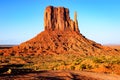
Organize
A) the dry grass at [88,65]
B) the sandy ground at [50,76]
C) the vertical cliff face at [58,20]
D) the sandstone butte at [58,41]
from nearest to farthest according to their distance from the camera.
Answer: the sandy ground at [50,76] < the dry grass at [88,65] < the sandstone butte at [58,41] < the vertical cliff face at [58,20]

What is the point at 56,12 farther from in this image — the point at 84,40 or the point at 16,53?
the point at 16,53

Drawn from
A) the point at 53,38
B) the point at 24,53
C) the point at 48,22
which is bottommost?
the point at 24,53

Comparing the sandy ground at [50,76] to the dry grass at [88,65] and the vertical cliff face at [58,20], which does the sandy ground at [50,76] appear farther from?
the vertical cliff face at [58,20]

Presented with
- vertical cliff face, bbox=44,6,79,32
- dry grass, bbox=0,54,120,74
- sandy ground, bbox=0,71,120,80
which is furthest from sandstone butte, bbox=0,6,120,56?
sandy ground, bbox=0,71,120,80

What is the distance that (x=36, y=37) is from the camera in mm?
86812

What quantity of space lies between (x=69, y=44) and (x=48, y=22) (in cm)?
1562

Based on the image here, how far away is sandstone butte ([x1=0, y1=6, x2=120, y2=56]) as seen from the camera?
7862 centimetres

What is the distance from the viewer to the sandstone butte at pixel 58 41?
78.6 m

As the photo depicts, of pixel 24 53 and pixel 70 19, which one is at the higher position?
pixel 70 19

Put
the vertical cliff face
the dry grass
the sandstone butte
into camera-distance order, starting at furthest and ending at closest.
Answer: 1. the vertical cliff face
2. the sandstone butte
3. the dry grass

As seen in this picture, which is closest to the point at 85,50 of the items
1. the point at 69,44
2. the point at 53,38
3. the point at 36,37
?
the point at 69,44

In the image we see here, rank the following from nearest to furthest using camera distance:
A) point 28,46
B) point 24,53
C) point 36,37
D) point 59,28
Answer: point 24,53, point 28,46, point 36,37, point 59,28

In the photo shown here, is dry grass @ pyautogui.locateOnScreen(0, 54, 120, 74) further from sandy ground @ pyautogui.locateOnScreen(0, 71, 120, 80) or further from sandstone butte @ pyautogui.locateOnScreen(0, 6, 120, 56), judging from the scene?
sandstone butte @ pyautogui.locateOnScreen(0, 6, 120, 56)

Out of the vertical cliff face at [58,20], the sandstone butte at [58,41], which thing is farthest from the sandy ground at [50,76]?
the vertical cliff face at [58,20]
